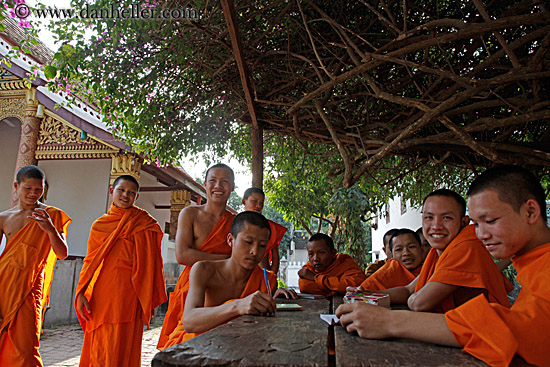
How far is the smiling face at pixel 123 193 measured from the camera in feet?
12.8

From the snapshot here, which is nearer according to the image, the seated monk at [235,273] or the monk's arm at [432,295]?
the monk's arm at [432,295]

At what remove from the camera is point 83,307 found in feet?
11.2

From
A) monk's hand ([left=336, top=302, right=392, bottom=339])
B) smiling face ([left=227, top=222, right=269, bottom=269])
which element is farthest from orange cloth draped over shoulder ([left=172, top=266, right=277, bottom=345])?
monk's hand ([left=336, top=302, right=392, bottom=339])

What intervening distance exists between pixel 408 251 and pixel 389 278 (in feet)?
1.72

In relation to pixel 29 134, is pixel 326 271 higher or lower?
lower

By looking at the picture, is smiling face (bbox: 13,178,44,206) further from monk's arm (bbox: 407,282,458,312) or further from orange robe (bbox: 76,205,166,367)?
monk's arm (bbox: 407,282,458,312)

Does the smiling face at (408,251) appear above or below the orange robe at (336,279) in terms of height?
above

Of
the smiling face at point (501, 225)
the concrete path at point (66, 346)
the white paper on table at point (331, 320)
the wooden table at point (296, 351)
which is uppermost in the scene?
the smiling face at point (501, 225)

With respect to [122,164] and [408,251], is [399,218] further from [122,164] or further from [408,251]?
[408,251]

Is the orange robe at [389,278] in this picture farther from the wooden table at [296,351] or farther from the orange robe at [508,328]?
the orange robe at [508,328]

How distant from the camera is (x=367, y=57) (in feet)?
10.0

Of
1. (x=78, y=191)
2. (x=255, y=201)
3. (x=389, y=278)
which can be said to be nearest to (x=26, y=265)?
(x=255, y=201)

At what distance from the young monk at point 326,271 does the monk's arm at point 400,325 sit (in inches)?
100

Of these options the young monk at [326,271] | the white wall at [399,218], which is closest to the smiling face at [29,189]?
the young monk at [326,271]
